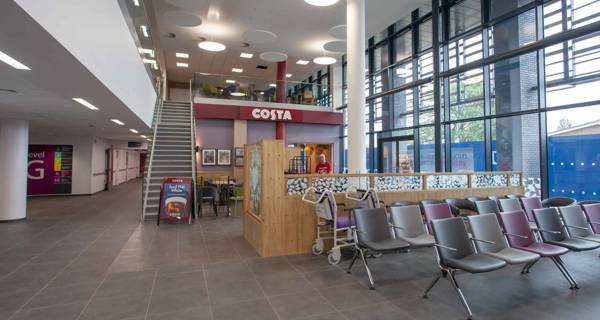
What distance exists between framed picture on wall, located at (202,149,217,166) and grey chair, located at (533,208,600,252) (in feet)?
31.9

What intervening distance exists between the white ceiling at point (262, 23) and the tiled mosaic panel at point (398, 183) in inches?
205

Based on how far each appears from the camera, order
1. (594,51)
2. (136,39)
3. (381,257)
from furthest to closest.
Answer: (136,39) < (594,51) < (381,257)

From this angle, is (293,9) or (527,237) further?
(293,9)

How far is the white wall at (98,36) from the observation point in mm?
2338

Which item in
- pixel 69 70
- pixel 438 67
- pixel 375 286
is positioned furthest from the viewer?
pixel 438 67

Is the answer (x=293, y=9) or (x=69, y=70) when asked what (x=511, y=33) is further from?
(x=69, y=70)

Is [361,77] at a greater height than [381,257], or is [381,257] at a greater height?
[361,77]

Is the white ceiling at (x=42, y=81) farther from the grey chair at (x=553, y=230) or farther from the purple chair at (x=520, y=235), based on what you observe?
the grey chair at (x=553, y=230)

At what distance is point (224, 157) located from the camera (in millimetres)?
11539

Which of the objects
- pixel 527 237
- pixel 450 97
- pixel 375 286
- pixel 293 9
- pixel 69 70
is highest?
pixel 293 9

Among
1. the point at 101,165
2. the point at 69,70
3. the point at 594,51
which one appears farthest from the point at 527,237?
the point at 101,165

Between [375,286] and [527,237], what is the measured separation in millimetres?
Result: 1914

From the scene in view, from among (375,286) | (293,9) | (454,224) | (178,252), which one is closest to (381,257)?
(375,286)

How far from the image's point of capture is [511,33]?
6555 millimetres
